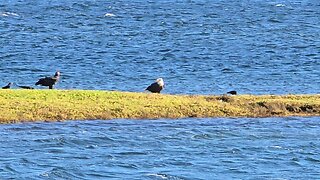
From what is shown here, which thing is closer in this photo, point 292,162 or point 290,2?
point 292,162

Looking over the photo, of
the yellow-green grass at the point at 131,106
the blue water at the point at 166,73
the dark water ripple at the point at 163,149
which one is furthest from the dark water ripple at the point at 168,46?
the dark water ripple at the point at 163,149

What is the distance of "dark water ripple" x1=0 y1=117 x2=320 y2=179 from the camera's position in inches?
736

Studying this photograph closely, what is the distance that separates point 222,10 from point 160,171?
5662cm

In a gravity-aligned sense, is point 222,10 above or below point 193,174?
below

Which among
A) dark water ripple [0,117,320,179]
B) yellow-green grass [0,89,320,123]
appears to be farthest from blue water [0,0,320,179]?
yellow-green grass [0,89,320,123]

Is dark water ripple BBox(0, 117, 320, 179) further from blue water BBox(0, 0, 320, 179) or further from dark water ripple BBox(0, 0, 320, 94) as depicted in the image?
dark water ripple BBox(0, 0, 320, 94)

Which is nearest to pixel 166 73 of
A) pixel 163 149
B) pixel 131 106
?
pixel 131 106

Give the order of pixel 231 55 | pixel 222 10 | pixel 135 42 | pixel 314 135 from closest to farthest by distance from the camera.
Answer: pixel 314 135, pixel 231 55, pixel 135 42, pixel 222 10

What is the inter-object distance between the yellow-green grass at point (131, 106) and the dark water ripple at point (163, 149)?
43 centimetres

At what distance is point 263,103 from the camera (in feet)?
82.8

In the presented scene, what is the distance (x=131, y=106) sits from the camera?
24.4 m

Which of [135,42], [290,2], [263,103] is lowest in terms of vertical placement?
[290,2]

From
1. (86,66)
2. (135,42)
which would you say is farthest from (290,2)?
(86,66)

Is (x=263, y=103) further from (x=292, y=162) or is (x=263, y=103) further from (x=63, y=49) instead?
(x=63, y=49)
